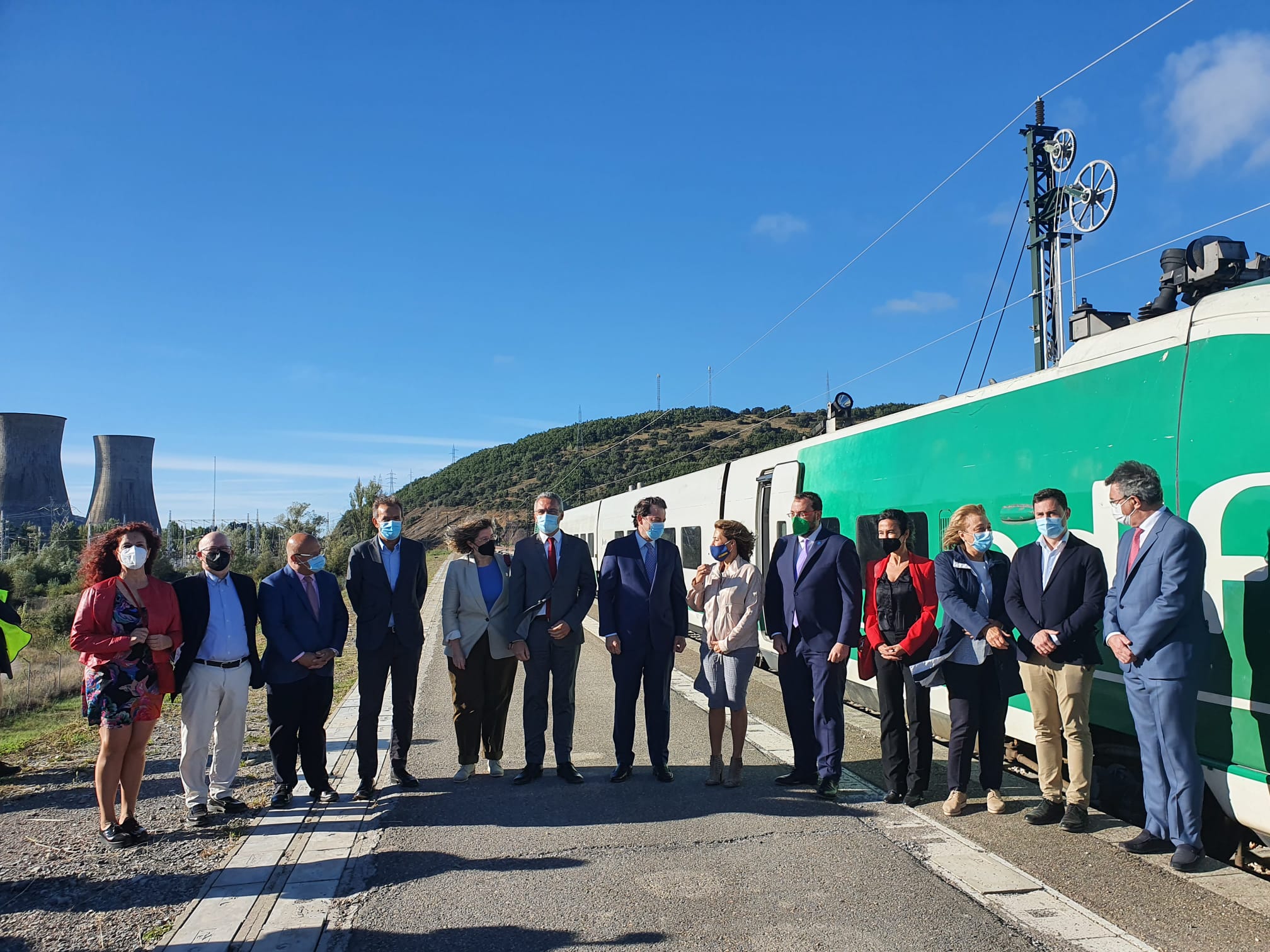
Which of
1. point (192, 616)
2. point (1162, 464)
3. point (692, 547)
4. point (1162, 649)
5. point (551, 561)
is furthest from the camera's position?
point (692, 547)

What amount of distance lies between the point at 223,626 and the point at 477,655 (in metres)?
1.78

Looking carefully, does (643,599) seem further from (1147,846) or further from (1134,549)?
(1147,846)

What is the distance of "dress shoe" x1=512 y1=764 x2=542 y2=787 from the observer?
6422 mm

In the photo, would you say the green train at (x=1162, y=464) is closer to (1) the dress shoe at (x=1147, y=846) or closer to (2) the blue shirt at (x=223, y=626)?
(1) the dress shoe at (x=1147, y=846)

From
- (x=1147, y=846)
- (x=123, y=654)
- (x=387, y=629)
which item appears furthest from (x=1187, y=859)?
(x=123, y=654)

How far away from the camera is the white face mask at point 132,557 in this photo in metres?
5.25

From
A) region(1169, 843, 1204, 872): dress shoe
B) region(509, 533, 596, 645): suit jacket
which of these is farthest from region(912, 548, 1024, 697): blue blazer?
region(509, 533, 596, 645): suit jacket

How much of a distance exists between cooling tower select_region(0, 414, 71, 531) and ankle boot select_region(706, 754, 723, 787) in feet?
145

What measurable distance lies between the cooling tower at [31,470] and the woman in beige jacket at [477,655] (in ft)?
141

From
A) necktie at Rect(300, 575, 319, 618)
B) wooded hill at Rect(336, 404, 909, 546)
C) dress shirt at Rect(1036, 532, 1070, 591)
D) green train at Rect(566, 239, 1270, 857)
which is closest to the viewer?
green train at Rect(566, 239, 1270, 857)

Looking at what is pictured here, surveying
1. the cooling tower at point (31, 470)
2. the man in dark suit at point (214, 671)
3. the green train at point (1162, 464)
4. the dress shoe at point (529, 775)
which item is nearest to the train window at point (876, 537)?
the green train at point (1162, 464)

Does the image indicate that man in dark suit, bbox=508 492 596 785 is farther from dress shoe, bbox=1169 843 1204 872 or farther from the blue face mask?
dress shoe, bbox=1169 843 1204 872

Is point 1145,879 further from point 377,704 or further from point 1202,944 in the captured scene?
point 377,704

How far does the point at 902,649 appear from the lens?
588 cm
